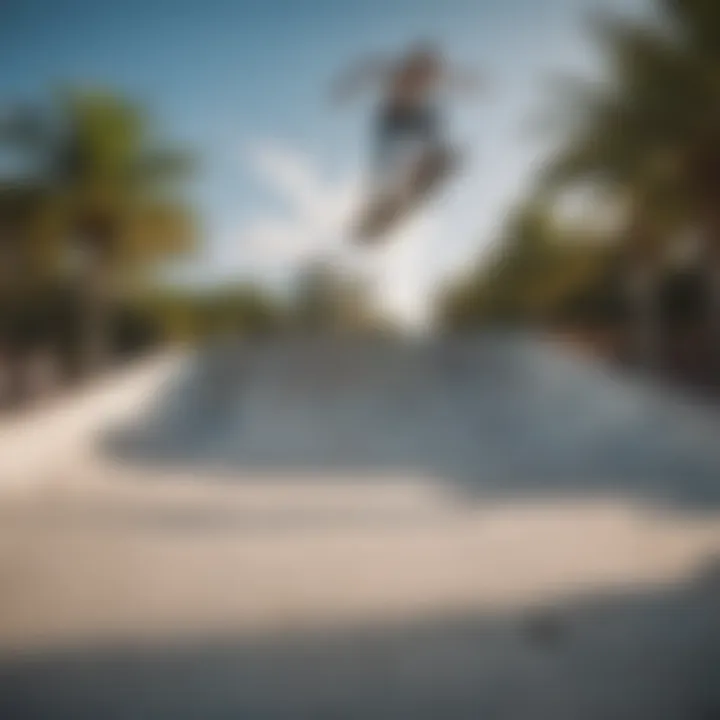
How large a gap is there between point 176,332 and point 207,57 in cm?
63

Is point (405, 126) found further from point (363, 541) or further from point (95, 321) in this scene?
point (363, 541)

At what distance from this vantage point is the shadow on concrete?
4.10 ft

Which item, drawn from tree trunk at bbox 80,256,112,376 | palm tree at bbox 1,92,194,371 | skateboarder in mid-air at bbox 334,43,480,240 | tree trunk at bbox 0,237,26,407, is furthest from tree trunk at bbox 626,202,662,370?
tree trunk at bbox 0,237,26,407

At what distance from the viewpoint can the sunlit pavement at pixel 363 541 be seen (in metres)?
1.29

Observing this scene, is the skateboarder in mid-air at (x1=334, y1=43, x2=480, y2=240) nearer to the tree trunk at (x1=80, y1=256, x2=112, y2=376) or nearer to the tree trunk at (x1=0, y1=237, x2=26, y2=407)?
the tree trunk at (x1=80, y1=256, x2=112, y2=376)

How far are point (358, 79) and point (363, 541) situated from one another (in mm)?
1056

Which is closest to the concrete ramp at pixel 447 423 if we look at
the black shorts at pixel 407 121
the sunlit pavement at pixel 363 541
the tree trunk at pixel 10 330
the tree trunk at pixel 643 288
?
the sunlit pavement at pixel 363 541

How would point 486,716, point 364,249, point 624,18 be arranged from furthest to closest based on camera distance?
point 364,249 < point 624,18 < point 486,716

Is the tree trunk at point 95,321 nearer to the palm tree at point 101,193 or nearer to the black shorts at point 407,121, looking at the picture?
the palm tree at point 101,193

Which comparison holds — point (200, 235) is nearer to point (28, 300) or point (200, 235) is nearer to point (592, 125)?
point (28, 300)

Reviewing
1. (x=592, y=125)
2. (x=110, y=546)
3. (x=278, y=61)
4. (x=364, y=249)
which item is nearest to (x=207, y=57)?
(x=278, y=61)

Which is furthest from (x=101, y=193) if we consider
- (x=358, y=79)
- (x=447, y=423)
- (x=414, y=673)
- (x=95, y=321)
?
(x=414, y=673)

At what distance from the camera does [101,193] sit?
1698 mm

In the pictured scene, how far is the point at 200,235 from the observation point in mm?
1572
